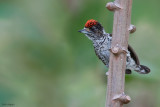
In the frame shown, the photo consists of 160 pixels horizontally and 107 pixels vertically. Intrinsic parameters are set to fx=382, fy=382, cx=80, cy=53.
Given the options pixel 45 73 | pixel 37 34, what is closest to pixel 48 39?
pixel 37 34

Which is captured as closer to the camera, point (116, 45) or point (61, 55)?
point (116, 45)

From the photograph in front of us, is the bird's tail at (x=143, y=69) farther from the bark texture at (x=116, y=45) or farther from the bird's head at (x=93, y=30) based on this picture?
the bark texture at (x=116, y=45)

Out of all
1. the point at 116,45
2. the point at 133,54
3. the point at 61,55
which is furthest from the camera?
the point at 133,54

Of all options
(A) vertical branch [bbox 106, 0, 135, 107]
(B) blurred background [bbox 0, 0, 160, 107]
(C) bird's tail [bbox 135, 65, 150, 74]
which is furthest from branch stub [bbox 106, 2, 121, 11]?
(C) bird's tail [bbox 135, 65, 150, 74]

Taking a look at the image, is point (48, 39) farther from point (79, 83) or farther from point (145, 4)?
point (145, 4)

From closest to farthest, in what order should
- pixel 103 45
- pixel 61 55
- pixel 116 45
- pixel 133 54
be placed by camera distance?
1. pixel 116 45
2. pixel 61 55
3. pixel 133 54
4. pixel 103 45

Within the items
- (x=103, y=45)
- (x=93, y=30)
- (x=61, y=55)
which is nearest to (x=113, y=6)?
(x=61, y=55)

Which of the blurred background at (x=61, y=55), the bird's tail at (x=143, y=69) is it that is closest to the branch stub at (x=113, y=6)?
the blurred background at (x=61, y=55)

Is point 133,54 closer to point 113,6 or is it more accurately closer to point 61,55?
point 61,55
